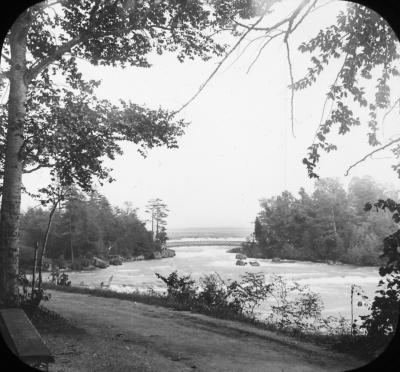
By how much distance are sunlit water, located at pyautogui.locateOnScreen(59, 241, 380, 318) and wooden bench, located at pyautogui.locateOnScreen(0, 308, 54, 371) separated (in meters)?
12.9

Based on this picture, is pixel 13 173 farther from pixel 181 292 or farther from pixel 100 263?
pixel 100 263

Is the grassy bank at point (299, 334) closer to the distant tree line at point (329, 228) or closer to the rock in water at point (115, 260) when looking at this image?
the rock in water at point (115, 260)

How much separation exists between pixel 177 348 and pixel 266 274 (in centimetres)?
2195

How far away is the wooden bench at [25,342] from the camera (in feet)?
8.64

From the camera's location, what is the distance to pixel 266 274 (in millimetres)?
26000

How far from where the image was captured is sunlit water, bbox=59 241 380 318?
18.8 metres

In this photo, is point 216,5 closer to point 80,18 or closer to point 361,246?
point 80,18

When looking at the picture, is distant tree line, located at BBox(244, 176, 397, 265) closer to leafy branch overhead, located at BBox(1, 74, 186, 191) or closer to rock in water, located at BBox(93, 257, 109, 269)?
rock in water, located at BBox(93, 257, 109, 269)

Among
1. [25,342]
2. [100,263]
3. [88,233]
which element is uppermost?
[88,233]

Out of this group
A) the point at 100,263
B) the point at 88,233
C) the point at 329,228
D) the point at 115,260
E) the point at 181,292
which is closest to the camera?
the point at 181,292

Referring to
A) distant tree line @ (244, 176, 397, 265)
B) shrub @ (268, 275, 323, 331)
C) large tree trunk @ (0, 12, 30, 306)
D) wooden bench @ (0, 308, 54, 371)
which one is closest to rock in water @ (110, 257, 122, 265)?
distant tree line @ (244, 176, 397, 265)

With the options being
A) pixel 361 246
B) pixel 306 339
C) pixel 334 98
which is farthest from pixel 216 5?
pixel 361 246

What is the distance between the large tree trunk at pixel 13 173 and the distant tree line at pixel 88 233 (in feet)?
38.7

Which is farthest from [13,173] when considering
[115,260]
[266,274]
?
[115,260]
